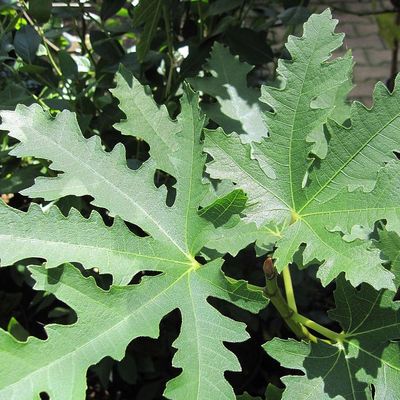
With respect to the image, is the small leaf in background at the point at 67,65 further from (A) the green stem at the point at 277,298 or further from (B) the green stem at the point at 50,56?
(A) the green stem at the point at 277,298

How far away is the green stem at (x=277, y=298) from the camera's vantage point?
1.02m

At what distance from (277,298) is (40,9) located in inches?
35.2

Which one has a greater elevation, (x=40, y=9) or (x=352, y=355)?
(x=40, y=9)

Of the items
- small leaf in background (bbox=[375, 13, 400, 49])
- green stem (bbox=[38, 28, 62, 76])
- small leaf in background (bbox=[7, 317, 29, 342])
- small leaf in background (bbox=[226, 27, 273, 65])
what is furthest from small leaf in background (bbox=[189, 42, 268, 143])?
small leaf in background (bbox=[375, 13, 400, 49])

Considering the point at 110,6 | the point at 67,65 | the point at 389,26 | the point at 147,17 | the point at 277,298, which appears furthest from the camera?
the point at 389,26

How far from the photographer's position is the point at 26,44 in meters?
1.61

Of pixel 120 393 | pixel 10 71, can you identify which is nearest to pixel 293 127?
pixel 10 71

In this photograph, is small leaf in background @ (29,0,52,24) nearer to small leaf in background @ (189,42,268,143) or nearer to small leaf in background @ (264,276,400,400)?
small leaf in background @ (189,42,268,143)

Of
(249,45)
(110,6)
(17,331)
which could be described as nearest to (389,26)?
(249,45)

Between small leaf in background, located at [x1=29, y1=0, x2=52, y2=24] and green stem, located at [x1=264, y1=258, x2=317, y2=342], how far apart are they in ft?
2.80

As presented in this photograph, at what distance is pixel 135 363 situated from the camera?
1.84 metres

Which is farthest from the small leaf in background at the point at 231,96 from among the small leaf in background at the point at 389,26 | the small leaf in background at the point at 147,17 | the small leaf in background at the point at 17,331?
the small leaf in background at the point at 389,26

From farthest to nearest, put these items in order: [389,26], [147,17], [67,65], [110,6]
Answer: [389,26], [110,6], [67,65], [147,17]

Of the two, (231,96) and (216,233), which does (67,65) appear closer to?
(231,96)
